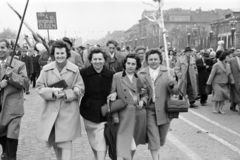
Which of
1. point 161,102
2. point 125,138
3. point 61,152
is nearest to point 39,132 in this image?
point 61,152

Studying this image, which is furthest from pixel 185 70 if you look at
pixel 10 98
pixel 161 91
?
pixel 10 98

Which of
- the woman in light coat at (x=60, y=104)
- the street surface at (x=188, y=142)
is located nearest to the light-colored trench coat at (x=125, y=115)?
the woman in light coat at (x=60, y=104)

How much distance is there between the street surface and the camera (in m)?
5.29

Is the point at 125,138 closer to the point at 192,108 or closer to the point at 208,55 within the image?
the point at 192,108

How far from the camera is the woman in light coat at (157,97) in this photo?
4.54m

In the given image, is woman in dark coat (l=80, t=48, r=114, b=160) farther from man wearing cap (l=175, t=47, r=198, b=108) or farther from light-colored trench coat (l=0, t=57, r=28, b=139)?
man wearing cap (l=175, t=47, r=198, b=108)

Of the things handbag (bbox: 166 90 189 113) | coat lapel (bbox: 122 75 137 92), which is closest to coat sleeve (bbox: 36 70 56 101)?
coat lapel (bbox: 122 75 137 92)

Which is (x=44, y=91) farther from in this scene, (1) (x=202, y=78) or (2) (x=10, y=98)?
(1) (x=202, y=78)

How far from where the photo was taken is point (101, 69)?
14.5 feet

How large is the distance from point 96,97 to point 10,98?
1.35m

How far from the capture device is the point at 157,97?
181 inches

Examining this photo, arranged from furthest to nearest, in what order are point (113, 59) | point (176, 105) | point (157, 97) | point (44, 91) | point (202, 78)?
point (202, 78)
point (113, 59)
point (157, 97)
point (176, 105)
point (44, 91)

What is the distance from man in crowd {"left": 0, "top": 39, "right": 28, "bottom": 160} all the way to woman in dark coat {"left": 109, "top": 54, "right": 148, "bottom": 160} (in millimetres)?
1463

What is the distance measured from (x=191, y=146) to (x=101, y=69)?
8.42 feet
